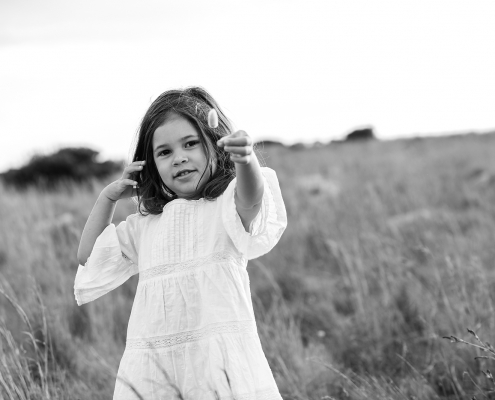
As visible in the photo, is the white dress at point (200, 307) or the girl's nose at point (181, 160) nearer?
the white dress at point (200, 307)

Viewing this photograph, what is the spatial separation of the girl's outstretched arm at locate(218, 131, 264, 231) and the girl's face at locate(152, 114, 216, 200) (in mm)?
215

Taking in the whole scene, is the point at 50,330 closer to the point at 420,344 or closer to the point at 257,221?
the point at 257,221

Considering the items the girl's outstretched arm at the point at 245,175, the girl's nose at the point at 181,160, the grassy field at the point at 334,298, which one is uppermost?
the girl's nose at the point at 181,160

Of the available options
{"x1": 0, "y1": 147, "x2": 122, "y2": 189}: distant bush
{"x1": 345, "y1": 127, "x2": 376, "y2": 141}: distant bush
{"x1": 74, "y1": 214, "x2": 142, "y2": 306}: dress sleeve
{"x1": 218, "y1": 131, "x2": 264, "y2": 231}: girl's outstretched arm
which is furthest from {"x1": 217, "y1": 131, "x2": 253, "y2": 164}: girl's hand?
{"x1": 345, "y1": 127, "x2": 376, "y2": 141}: distant bush

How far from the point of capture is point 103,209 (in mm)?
2100

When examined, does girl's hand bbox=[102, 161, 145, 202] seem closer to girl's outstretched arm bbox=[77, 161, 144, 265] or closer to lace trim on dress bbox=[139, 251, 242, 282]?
girl's outstretched arm bbox=[77, 161, 144, 265]

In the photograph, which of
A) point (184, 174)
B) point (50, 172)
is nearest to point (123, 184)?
point (184, 174)

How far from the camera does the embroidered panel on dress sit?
1.90 meters

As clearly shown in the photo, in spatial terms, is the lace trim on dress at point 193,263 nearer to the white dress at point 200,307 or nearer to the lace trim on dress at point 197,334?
the white dress at point 200,307

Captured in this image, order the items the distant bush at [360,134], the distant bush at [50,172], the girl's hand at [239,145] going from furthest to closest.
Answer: the distant bush at [360,134] → the distant bush at [50,172] → the girl's hand at [239,145]

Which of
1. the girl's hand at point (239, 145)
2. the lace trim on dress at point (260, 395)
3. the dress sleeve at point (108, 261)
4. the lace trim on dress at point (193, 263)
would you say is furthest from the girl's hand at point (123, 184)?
the lace trim on dress at point (260, 395)

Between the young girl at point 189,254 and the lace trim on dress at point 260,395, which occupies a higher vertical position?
the young girl at point 189,254

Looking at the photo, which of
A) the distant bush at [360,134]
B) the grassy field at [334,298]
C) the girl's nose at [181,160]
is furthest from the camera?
the distant bush at [360,134]

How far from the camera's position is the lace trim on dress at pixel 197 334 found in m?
1.78
